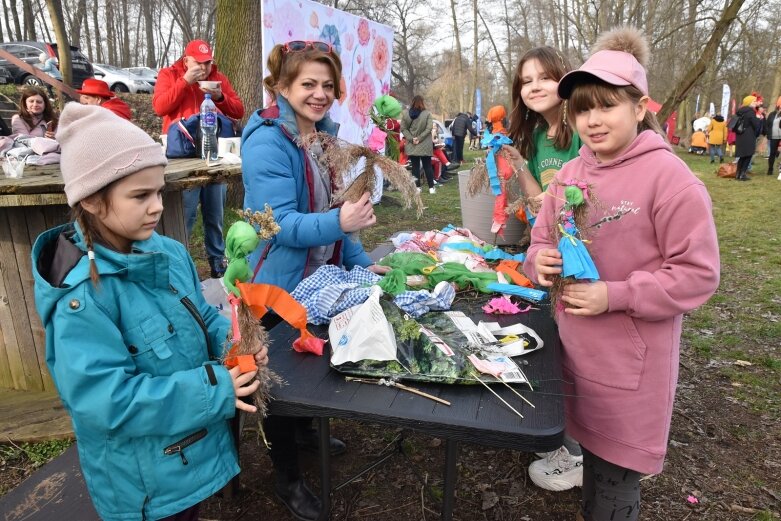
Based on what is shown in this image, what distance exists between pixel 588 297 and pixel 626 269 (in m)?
0.18

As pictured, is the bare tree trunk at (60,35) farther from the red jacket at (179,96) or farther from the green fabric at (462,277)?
the green fabric at (462,277)

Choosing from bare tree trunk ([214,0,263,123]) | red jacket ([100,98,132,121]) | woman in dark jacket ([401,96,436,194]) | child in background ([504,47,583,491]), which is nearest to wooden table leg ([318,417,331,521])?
child in background ([504,47,583,491])

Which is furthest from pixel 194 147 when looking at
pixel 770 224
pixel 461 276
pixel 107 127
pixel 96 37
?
pixel 96 37

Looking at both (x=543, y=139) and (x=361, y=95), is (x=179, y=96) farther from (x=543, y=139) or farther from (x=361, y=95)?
(x=361, y=95)

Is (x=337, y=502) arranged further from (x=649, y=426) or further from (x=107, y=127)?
(x=107, y=127)

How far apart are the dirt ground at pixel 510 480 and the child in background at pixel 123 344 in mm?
990

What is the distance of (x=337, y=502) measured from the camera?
2.43 metres

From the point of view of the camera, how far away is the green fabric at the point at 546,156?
260 centimetres

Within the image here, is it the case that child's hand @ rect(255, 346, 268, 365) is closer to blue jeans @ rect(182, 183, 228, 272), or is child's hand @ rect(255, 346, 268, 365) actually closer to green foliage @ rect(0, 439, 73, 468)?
green foliage @ rect(0, 439, 73, 468)

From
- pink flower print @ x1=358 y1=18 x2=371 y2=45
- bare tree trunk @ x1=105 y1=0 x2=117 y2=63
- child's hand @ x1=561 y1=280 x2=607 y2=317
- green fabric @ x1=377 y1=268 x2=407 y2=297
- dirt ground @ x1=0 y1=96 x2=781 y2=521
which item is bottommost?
dirt ground @ x1=0 y1=96 x2=781 y2=521

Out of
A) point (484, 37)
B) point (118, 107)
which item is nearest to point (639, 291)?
point (118, 107)

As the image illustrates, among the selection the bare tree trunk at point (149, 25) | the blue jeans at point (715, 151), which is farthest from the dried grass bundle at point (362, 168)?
the bare tree trunk at point (149, 25)

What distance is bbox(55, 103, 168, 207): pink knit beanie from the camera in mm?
1364

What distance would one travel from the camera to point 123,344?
1.38 m
